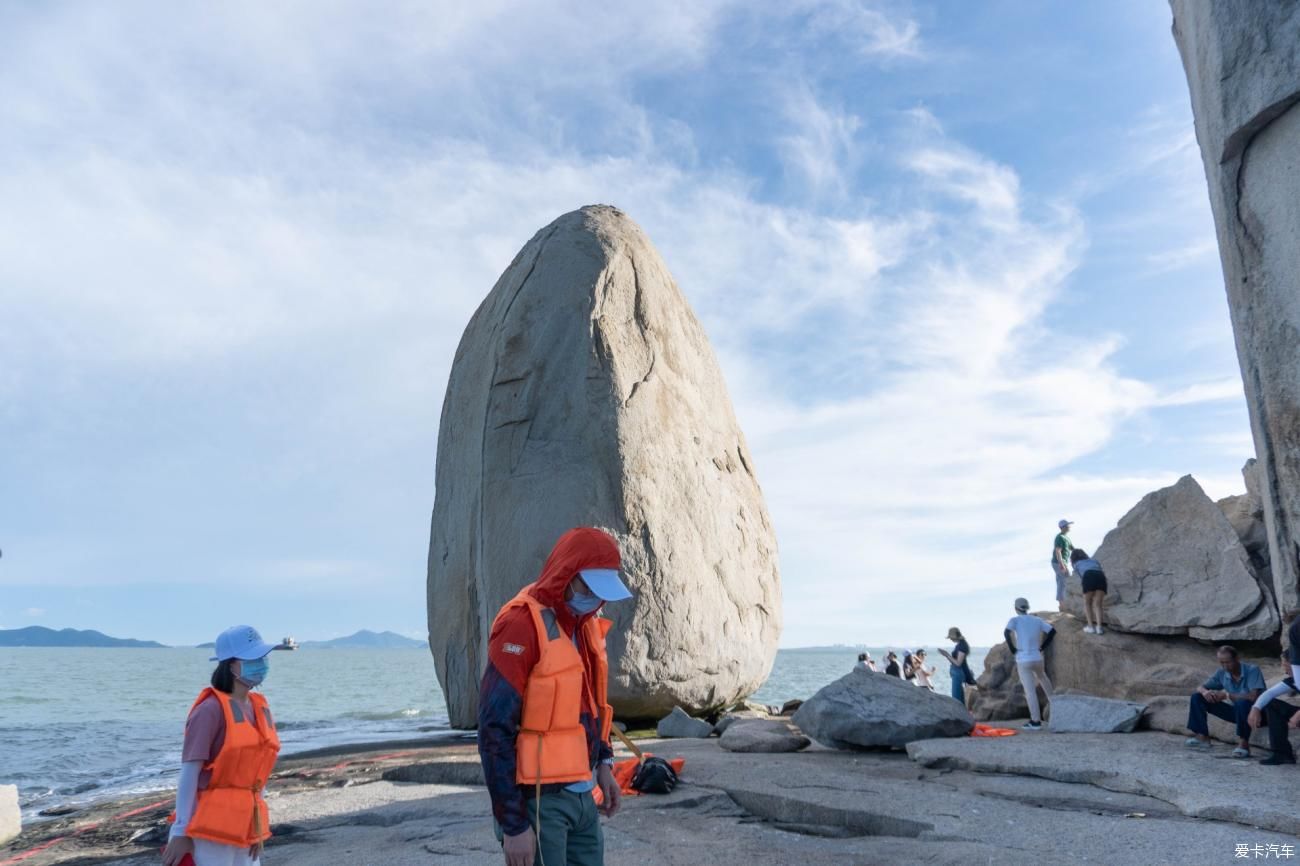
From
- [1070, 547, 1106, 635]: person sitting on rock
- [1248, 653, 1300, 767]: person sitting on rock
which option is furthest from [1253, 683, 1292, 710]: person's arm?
[1070, 547, 1106, 635]: person sitting on rock

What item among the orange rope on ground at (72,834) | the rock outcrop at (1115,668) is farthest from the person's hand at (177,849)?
the rock outcrop at (1115,668)

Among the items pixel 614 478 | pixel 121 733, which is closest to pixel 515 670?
pixel 614 478

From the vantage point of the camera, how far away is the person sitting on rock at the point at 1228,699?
8.23 m

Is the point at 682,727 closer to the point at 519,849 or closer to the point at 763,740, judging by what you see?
the point at 763,740

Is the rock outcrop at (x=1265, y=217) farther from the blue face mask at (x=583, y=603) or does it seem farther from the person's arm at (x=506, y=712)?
the person's arm at (x=506, y=712)

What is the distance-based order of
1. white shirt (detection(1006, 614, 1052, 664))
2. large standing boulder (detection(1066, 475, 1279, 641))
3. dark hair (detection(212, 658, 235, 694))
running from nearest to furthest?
1. dark hair (detection(212, 658, 235, 694))
2. large standing boulder (detection(1066, 475, 1279, 641))
3. white shirt (detection(1006, 614, 1052, 664))

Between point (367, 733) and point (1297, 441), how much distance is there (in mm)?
15607

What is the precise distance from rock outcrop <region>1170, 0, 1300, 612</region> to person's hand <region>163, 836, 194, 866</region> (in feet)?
27.5

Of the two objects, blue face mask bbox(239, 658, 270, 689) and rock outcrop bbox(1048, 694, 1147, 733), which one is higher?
blue face mask bbox(239, 658, 270, 689)

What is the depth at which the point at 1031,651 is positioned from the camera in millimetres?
11164

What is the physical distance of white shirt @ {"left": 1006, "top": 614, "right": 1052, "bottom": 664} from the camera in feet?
36.6

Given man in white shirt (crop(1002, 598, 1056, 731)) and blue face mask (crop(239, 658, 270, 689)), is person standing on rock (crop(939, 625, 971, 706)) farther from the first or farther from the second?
blue face mask (crop(239, 658, 270, 689))

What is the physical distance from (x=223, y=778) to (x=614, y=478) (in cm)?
952

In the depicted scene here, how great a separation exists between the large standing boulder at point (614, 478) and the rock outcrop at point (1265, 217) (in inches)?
276
